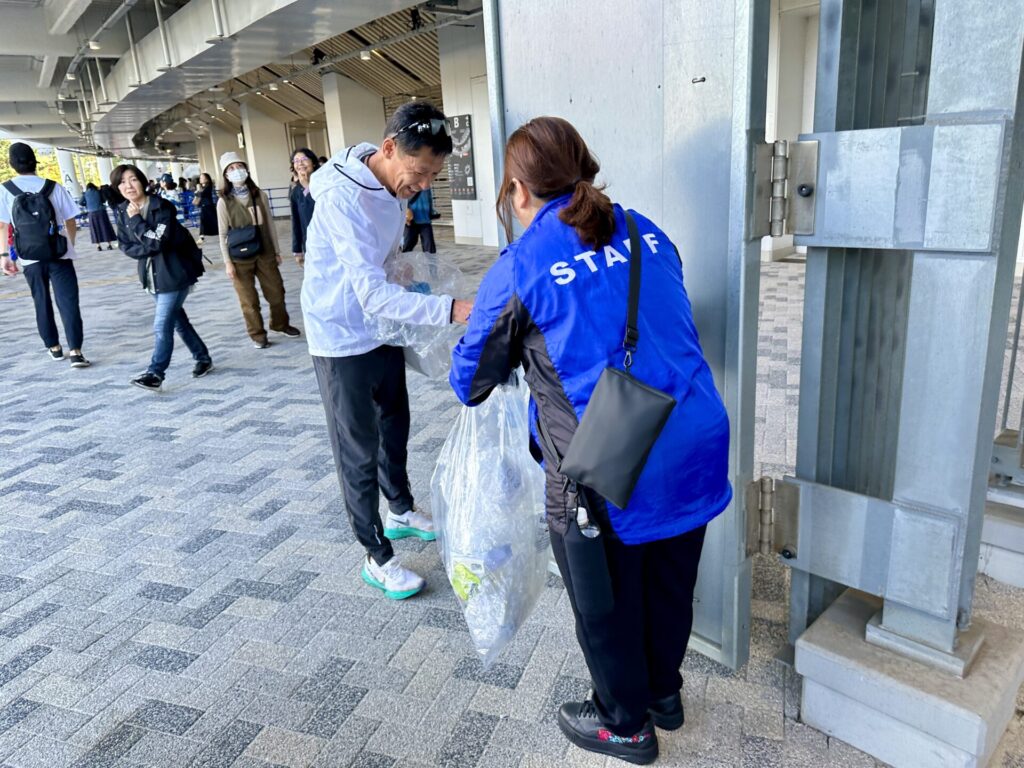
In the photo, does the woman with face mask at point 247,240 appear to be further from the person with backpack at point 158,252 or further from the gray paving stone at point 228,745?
the gray paving stone at point 228,745

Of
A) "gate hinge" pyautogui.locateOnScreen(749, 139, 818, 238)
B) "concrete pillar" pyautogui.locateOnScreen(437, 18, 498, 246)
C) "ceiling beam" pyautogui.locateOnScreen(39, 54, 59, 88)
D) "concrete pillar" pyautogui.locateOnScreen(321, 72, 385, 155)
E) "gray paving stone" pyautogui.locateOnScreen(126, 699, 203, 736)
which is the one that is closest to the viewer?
"gate hinge" pyautogui.locateOnScreen(749, 139, 818, 238)

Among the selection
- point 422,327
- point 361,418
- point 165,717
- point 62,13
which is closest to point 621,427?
point 422,327

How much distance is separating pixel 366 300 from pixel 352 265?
0.39ft

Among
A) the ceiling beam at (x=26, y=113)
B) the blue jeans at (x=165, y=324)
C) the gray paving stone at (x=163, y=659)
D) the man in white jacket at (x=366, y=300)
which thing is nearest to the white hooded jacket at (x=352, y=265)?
the man in white jacket at (x=366, y=300)

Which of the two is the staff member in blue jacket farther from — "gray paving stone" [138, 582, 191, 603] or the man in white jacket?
"gray paving stone" [138, 582, 191, 603]

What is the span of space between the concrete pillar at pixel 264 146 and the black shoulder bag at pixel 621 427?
24165 mm

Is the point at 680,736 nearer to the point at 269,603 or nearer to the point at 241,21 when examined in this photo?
the point at 269,603

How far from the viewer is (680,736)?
1.92 m

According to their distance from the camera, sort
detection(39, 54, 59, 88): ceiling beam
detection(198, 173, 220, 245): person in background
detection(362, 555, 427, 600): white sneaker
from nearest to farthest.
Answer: detection(362, 555, 427, 600): white sneaker
detection(198, 173, 220, 245): person in background
detection(39, 54, 59, 88): ceiling beam

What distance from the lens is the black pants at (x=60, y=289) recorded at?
20.0ft

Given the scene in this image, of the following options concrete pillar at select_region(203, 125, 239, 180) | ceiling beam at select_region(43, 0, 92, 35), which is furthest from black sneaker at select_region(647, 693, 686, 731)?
concrete pillar at select_region(203, 125, 239, 180)

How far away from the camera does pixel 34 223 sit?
5.89 m

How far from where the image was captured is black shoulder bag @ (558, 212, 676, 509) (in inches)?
52.8

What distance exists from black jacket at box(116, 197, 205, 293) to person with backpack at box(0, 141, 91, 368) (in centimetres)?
104
